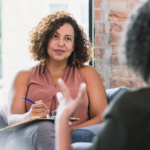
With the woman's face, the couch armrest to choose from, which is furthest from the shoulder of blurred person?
the couch armrest

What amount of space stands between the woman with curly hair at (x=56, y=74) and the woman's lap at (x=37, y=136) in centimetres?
21

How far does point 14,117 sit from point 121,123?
1.27 meters

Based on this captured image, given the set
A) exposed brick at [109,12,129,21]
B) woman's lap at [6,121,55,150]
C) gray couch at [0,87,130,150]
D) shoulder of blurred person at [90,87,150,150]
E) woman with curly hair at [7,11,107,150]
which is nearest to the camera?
shoulder of blurred person at [90,87,150,150]

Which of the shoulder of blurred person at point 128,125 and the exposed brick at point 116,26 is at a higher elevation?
the exposed brick at point 116,26

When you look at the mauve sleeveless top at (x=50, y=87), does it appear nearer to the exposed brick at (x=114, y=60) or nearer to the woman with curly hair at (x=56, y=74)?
the woman with curly hair at (x=56, y=74)

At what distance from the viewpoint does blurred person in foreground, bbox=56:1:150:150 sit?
503mm

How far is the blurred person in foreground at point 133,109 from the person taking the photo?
1.65 feet

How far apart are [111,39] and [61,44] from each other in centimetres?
53

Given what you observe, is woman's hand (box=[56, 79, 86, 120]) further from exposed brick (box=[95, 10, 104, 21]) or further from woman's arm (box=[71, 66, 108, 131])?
exposed brick (box=[95, 10, 104, 21])

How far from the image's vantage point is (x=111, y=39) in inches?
84.1

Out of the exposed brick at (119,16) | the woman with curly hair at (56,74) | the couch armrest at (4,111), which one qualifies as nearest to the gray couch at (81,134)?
the couch armrest at (4,111)

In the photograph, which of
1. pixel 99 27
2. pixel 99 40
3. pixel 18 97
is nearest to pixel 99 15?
pixel 99 27

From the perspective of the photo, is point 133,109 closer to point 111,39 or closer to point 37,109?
point 37,109

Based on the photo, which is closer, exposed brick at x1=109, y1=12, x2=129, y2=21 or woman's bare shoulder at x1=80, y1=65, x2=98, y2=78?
woman's bare shoulder at x1=80, y1=65, x2=98, y2=78
